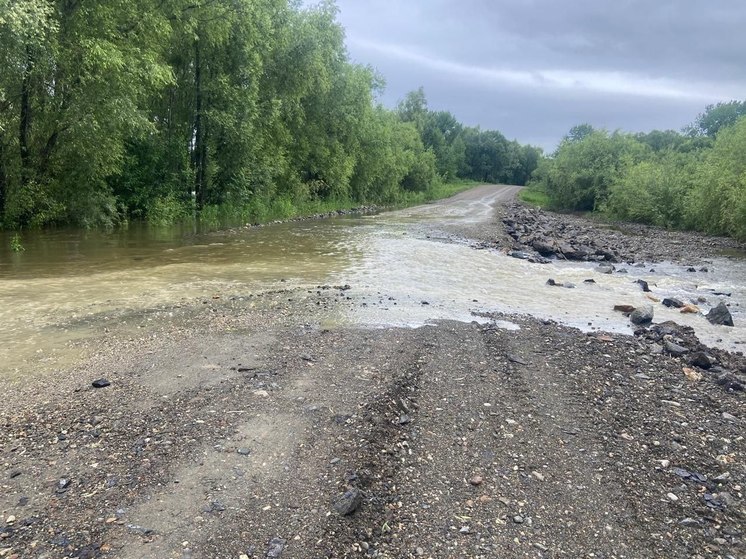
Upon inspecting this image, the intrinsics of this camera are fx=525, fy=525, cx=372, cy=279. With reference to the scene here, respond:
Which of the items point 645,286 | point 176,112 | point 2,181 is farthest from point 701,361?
point 176,112

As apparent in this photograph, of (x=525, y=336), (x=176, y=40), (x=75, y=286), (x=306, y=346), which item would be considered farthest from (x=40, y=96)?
(x=525, y=336)

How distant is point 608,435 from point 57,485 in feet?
14.6

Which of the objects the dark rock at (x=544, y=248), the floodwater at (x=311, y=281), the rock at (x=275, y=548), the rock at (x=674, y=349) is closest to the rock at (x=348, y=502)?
the rock at (x=275, y=548)

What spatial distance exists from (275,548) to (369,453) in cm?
126

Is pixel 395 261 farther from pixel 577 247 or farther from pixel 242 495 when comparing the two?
pixel 242 495

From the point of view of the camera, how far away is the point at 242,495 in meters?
3.67

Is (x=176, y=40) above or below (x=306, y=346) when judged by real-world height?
above

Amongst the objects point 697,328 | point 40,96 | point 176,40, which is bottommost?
point 697,328

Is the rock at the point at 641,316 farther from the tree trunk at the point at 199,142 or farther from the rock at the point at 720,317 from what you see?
the tree trunk at the point at 199,142

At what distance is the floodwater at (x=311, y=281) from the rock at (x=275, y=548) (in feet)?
14.4

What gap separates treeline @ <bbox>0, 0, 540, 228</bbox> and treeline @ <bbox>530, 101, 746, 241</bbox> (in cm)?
1972

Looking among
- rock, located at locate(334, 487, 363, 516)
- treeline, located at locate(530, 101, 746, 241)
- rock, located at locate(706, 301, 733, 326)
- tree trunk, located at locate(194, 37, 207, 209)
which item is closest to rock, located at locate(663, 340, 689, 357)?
rock, located at locate(706, 301, 733, 326)

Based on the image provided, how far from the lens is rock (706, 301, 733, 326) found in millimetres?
9508

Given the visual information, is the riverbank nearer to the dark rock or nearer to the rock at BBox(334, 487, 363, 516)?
the rock at BBox(334, 487, 363, 516)
